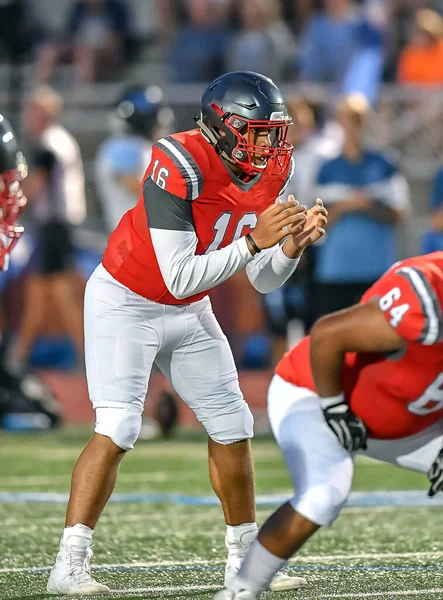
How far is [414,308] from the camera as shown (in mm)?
3633

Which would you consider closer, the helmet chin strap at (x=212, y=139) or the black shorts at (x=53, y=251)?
the helmet chin strap at (x=212, y=139)

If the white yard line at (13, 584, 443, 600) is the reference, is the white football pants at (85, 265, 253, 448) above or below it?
above

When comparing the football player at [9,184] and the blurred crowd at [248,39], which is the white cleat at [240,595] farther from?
the blurred crowd at [248,39]

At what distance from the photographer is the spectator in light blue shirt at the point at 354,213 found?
834 cm

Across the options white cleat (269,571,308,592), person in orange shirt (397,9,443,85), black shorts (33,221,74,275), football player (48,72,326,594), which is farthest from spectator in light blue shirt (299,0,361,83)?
white cleat (269,571,308,592)

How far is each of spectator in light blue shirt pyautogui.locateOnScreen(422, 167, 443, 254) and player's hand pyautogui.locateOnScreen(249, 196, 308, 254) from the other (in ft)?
14.9

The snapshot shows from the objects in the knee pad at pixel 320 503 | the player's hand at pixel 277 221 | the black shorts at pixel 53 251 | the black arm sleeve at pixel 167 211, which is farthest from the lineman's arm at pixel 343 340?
the black shorts at pixel 53 251

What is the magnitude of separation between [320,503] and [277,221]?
91 centimetres

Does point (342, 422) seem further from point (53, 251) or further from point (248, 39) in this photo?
point (248, 39)

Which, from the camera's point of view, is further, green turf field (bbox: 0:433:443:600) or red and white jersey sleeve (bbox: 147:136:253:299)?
green turf field (bbox: 0:433:443:600)

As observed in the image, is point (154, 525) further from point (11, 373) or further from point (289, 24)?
point (289, 24)

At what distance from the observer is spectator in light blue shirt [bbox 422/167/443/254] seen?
28.3 feet

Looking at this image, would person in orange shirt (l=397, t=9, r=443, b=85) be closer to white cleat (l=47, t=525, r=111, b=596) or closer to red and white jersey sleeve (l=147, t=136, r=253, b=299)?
red and white jersey sleeve (l=147, t=136, r=253, b=299)

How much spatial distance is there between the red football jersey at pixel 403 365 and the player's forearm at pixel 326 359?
152 mm
